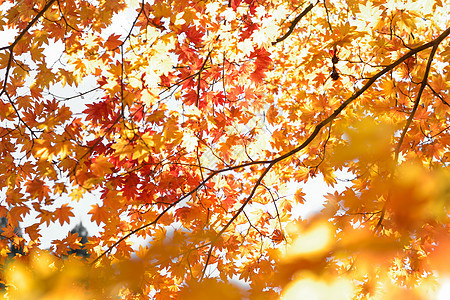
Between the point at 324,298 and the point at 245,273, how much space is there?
2.80 m

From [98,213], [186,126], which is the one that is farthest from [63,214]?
[186,126]

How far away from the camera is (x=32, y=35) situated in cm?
300

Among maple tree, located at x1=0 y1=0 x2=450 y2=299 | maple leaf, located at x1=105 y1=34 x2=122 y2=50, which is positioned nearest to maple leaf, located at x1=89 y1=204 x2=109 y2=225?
maple tree, located at x1=0 y1=0 x2=450 y2=299

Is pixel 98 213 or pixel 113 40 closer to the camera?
pixel 98 213

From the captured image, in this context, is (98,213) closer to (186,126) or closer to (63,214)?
(63,214)

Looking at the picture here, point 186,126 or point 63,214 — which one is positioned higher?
point 186,126

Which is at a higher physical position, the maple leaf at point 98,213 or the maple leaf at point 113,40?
the maple leaf at point 113,40

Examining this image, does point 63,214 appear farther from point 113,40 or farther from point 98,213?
point 113,40

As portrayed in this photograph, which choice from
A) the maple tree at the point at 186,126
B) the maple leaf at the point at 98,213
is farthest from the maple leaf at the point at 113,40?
the maple leaf at the point at 98,213

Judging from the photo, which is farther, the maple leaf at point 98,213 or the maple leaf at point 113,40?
the maple leaf at point 113,40

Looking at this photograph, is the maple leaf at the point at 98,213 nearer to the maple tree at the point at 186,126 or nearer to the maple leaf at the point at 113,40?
the maple tree at the point at 186,126

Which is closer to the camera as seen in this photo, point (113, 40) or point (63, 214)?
point (63, 214)

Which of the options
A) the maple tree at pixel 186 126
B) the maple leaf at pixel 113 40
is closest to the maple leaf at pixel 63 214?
the maple tree at pixel 186 126

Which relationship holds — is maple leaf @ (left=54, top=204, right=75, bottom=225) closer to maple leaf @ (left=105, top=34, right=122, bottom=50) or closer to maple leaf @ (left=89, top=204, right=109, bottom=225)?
maple leaf @ (left=89, top=204, right=109, bottom=225)
